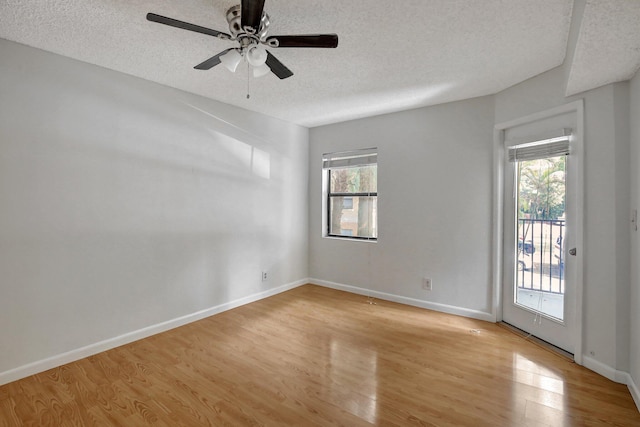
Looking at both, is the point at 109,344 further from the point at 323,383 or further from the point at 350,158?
the point at 350,158

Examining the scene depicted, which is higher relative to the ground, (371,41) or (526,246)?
(371,41)

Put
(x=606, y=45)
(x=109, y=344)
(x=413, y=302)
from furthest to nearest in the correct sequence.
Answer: (x=413, y=302), (x=109, y=344), (x=606, y=45)

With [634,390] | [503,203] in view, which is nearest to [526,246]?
[503,203]

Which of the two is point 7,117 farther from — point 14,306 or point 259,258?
point 259,258

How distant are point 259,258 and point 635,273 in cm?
367

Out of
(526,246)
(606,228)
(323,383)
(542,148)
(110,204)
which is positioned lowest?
(323,383)

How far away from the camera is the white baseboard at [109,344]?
233 cm

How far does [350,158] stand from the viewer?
14.9 ft

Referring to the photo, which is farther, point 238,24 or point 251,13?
point 238,24

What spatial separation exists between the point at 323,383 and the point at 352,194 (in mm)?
2879

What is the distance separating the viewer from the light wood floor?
1.92 metres

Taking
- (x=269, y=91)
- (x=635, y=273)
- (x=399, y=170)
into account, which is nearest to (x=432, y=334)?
(x=635, y=273)

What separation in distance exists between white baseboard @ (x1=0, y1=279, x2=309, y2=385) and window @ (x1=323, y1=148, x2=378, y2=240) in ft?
5.46

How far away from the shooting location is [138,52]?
248 centimetres
